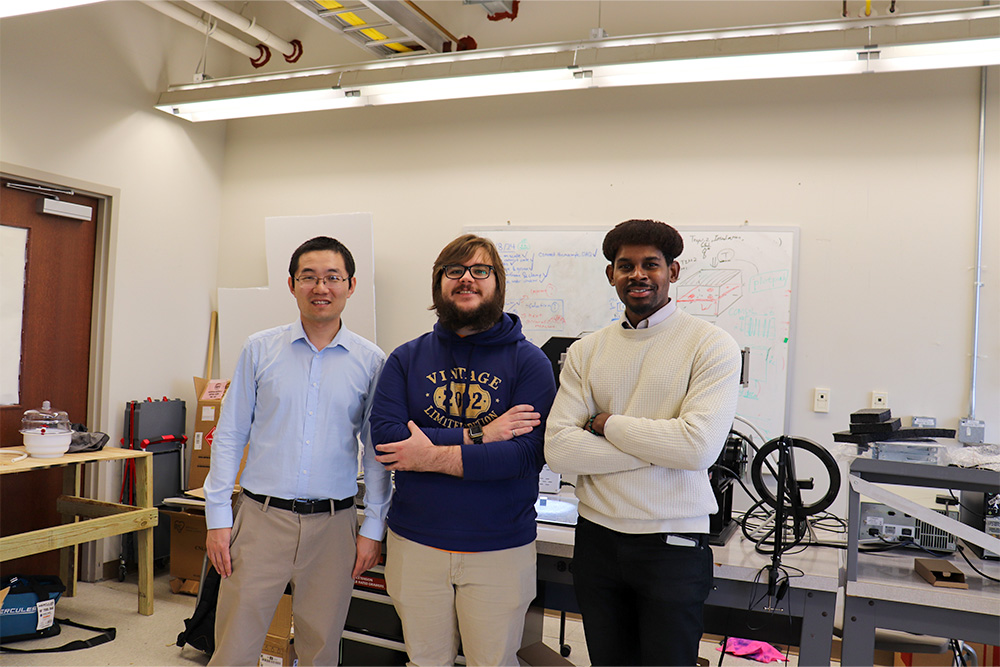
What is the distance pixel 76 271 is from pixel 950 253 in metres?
4.49

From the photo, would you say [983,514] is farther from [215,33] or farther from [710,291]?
[215,33]

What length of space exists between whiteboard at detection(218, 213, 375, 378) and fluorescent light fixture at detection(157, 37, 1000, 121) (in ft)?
2.20

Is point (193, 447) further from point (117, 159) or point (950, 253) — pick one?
point (950, 253)

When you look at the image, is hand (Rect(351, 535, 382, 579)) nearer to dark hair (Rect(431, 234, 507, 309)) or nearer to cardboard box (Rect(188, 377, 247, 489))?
dark hair (Rect(431, 234, 507, 309))

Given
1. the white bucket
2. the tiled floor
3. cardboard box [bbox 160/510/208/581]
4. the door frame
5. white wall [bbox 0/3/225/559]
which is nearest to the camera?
the tiled floor

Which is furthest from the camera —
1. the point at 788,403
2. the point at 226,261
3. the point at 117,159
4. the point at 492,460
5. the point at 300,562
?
the point at 226,261

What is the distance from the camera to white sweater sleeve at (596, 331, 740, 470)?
160 centimetres

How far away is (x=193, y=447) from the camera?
4367 millimetres

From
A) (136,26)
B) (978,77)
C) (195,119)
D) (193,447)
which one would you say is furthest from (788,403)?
(136,26)

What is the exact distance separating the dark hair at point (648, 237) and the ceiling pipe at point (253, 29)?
9.84 feet

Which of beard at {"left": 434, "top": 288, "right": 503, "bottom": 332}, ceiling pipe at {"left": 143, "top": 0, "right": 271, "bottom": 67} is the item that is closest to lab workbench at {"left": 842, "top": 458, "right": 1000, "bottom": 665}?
beard at {"left": 434, "top": 288, "right": 503, "bottom": 332}

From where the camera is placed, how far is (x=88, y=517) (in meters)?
3.80

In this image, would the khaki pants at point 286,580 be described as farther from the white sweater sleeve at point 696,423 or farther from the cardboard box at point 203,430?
the cardboard box at point 203,430

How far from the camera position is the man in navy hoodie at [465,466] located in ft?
5.76
